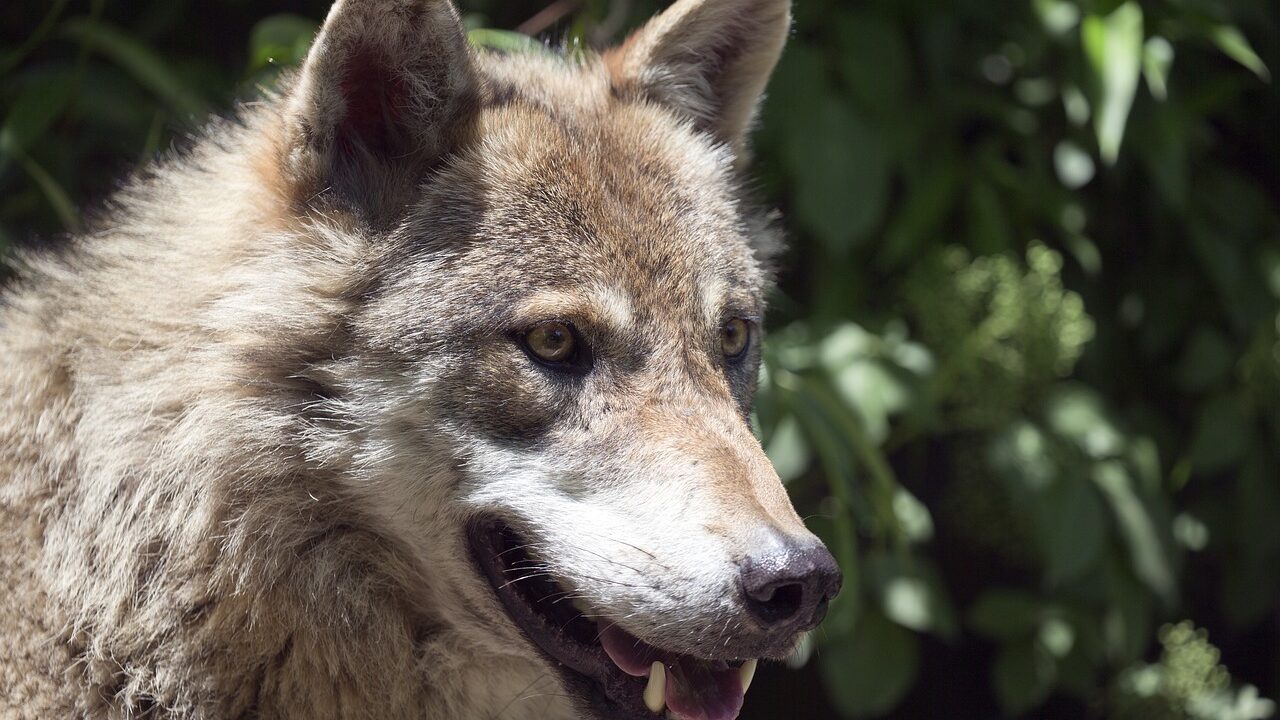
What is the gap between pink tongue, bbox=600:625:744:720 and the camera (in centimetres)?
229

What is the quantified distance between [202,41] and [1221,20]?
3409mm

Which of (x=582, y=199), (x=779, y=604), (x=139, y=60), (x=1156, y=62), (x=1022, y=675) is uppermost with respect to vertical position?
(x=139, y=60)

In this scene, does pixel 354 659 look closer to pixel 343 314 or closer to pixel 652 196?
pixel 343 314

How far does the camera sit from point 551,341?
232cm

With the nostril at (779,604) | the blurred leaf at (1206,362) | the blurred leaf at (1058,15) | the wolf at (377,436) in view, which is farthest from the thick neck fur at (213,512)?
the blurred leaf at (1206,362)

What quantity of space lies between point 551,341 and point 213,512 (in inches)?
28.0

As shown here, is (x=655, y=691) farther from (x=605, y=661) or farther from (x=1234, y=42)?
(x=1234, y=42)

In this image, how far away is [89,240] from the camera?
261 centimetres

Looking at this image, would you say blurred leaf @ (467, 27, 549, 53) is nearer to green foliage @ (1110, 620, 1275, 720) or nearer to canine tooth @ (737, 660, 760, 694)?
canine tooth @ (737, 660, 760, 694)

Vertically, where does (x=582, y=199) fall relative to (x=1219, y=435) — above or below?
above

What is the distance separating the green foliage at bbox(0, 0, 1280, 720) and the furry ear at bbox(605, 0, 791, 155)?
27.9 inches

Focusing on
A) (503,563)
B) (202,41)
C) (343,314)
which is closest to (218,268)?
(343,314)

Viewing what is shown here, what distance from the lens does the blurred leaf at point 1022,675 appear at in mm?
4113

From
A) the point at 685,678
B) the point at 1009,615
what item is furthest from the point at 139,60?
the point at 1009,615
